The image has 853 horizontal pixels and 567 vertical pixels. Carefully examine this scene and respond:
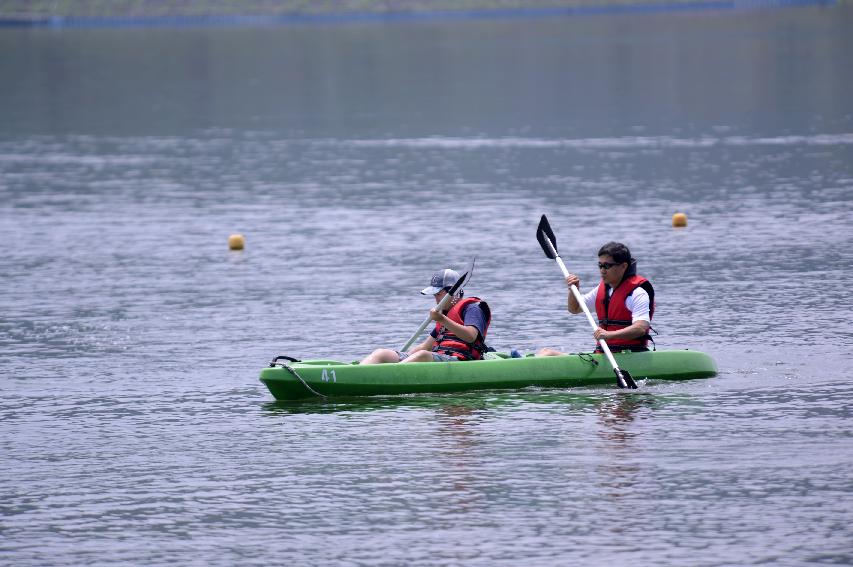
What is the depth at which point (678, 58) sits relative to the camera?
70125mm

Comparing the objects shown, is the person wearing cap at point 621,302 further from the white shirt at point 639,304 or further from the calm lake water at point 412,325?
the calm lake water at point 412,325

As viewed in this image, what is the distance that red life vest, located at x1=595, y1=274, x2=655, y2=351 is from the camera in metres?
16.8

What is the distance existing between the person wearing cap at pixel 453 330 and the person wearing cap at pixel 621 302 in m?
0.72

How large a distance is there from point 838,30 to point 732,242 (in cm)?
6017

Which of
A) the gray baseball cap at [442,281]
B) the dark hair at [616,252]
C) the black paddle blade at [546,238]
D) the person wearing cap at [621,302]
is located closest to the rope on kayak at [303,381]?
the gray baseball cap at [442,281]

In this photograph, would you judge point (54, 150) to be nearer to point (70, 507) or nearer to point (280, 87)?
point (280, 87)

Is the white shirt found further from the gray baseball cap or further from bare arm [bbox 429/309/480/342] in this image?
the gray baseball cap

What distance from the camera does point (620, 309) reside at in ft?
55.7

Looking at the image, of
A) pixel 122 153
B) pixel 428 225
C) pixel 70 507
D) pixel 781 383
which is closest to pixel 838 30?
pixel 122 153

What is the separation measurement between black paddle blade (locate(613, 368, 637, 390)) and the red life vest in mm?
495

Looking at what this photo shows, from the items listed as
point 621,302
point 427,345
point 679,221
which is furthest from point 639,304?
point 679,221

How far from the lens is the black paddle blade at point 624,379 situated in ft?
54.3

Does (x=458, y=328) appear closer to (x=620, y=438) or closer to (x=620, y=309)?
(x=620, y=309)

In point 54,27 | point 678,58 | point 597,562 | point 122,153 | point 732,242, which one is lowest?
point 597,562
